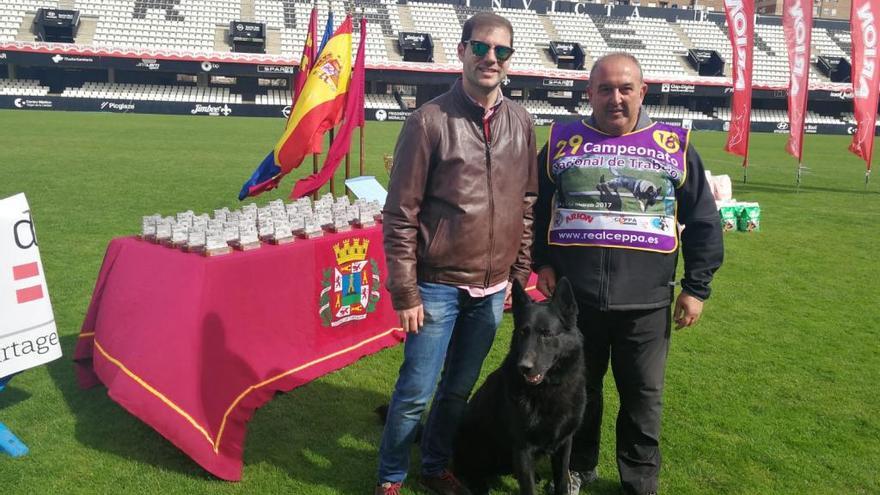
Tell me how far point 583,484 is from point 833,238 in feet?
29.0

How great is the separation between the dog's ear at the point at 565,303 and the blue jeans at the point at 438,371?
1.04 feet

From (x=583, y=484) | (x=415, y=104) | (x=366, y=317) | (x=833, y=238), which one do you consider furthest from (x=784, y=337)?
(x=415, y=104)

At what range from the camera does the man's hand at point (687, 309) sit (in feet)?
9.46

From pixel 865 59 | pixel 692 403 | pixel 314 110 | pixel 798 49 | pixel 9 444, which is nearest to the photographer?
pixel 9 444

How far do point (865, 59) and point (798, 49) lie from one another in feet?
4.43

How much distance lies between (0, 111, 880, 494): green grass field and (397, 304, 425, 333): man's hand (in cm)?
118

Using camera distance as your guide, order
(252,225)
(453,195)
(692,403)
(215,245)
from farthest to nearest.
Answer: (692,403)
(252,225)
(215,245)
(453,195)

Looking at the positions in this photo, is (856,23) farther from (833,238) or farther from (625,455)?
(625,455)

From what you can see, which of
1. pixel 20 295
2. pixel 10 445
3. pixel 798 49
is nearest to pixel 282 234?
pixel 20 295

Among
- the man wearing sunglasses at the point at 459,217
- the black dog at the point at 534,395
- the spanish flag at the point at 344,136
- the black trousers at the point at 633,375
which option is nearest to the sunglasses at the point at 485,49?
the man wearing sunglasses at the point at 459,217

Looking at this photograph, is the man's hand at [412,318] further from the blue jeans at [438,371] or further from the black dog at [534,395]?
the black dog at [534,395]

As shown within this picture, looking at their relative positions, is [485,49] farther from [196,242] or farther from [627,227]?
[196,242]

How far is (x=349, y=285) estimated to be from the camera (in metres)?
4.68

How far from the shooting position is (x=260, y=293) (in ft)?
12.7
